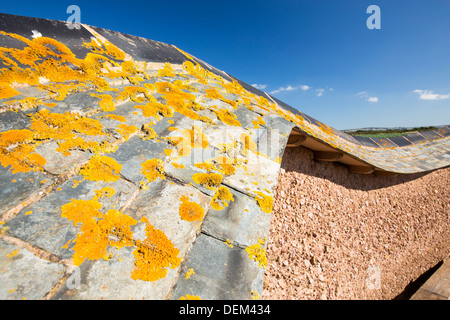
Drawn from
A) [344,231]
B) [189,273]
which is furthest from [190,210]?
[344,231]

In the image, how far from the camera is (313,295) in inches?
124

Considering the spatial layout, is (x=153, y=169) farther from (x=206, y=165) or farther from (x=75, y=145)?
(x=75, y=145)

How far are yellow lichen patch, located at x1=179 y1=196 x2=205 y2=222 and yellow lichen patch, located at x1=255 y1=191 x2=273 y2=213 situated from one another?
0.43 metres

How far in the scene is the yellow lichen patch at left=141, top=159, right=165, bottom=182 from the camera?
Result: 1.44 m

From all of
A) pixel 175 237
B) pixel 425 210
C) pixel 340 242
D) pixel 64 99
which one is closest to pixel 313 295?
pixel 340 242

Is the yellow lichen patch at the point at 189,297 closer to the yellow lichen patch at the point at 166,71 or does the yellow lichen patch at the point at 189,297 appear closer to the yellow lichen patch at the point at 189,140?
the yellow lichen patch at the point at 189,140

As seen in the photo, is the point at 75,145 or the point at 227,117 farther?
the point at 227,117

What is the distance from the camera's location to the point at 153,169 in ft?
4.91

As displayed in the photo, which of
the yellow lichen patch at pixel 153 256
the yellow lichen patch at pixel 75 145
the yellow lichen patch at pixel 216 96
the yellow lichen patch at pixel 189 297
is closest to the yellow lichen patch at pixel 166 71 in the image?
the yellow lichen patch at pixel 216 96

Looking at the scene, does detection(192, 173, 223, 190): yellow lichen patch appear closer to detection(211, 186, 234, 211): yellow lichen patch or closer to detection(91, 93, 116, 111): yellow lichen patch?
detection(211, 186, 234, 211): yellow lichen patch

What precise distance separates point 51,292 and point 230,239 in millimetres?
852

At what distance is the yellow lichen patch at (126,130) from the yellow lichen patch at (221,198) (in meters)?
0.86

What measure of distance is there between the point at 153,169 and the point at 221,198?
535 millimetres
